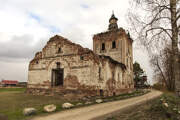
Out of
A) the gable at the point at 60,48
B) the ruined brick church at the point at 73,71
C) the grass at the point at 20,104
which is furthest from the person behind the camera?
the gable at the point at 60,48

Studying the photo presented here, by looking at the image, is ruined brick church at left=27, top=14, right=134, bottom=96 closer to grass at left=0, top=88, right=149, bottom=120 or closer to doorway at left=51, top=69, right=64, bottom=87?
doorway at left=51, top=69, right=64, bottom=87

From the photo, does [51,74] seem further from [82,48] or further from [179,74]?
[179,74]

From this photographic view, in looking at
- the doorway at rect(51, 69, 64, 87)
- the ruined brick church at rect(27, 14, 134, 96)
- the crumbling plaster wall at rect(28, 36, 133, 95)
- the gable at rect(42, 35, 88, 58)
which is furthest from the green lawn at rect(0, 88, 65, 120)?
the gable at rect(42, 35, 88, 58)

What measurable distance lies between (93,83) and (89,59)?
9.69 feet

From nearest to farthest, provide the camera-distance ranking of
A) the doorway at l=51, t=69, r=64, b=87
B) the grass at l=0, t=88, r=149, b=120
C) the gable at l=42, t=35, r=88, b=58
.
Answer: the grass at l=0, t=88, r=149, b=120 → the gable at l=42, t=35, r=88, b=58 → the doorway at l=51, t=69, r=64, b=87

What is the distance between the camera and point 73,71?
17.3m

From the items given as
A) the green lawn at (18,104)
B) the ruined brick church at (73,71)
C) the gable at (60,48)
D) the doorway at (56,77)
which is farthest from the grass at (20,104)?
the gable at (60,48)

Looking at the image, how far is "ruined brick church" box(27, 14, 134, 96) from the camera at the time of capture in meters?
16.2

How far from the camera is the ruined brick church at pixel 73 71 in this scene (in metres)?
16.2

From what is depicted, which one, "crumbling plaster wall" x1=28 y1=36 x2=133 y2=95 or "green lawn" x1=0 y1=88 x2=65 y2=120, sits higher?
"crumbling plaster wall" x1=28 y1=36 x2=133 y2=95

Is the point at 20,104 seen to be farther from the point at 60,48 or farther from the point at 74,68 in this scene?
the point at 60,48

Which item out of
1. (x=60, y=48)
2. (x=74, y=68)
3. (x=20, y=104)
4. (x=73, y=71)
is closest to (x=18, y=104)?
(x=20, y=104)

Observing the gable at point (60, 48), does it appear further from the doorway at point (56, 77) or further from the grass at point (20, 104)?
the grass at point (20, 104)

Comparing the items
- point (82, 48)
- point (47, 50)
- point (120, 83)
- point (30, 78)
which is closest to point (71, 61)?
point (82, 48)
